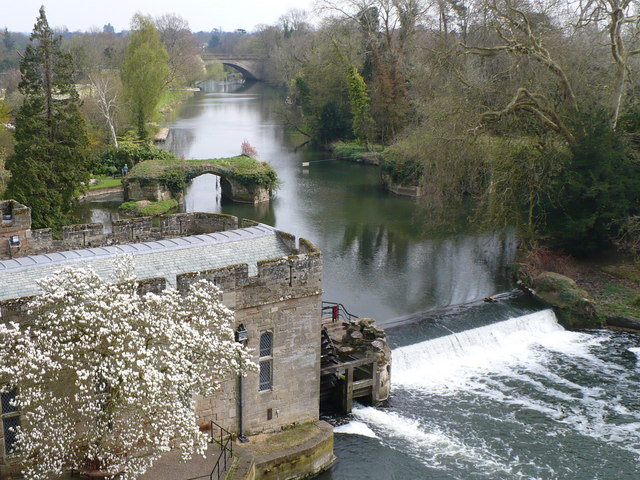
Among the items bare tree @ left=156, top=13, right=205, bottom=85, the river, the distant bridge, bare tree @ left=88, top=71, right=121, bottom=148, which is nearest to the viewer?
the river

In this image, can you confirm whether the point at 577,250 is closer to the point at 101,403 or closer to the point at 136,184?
the point at 101,403

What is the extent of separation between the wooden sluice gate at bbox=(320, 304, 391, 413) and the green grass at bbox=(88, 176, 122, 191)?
33.7m

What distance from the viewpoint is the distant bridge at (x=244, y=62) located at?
14088cm

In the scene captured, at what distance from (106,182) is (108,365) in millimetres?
42798

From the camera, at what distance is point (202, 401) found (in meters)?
16.9

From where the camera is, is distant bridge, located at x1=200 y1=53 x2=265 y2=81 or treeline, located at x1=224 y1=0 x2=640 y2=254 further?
distant bridge, located at x1=200 y1=53 x2=265 y2=81

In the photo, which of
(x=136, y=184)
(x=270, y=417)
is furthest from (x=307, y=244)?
(x=136, y=184)

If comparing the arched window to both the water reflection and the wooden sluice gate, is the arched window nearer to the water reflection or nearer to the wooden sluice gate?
the wooden sluice gate

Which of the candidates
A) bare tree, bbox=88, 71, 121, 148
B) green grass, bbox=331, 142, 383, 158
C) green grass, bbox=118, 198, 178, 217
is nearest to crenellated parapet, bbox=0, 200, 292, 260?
green grass, bbox=118, 198, 178, 217

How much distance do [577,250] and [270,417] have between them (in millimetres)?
21838

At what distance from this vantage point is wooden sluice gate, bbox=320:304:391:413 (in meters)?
21.7

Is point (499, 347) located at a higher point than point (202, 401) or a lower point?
lower

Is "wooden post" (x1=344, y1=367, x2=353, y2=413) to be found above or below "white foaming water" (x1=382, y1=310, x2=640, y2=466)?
above

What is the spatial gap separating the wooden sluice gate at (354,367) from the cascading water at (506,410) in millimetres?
535
